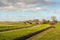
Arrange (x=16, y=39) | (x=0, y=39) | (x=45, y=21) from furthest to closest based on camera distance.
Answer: (x=45, y=21) → (x=16, y=39) → (x=0, y=39)

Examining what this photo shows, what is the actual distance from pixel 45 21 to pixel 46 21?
331 cm

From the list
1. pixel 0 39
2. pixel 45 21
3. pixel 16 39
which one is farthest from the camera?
pixel 45 21

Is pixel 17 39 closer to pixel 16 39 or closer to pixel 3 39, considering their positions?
pixel 16 39

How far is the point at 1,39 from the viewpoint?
23250 mm

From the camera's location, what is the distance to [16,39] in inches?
1086

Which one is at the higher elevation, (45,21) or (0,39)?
(0,39)

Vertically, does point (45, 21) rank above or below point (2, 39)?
below

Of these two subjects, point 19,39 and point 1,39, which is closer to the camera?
point 1,39

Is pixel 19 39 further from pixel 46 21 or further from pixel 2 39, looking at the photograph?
pixel 46 21

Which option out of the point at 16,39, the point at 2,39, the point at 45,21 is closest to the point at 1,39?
the point at 2,39

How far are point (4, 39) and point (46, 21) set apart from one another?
16283 cm

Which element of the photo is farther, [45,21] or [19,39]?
[45,21]

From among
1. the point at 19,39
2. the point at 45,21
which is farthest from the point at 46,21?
the point at 19,39

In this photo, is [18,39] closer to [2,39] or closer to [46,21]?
[2,39]
